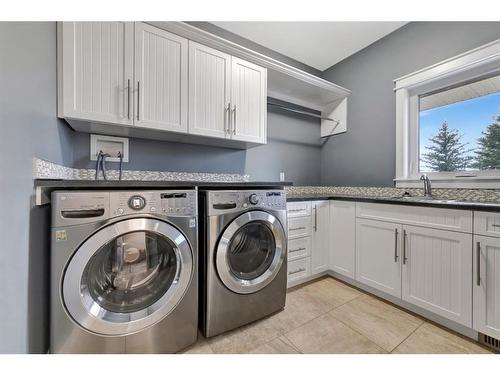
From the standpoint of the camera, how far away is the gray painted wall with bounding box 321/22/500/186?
5.90ft

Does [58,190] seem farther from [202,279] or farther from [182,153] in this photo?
[182,153]

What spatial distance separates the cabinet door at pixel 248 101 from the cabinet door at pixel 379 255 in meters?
1.23

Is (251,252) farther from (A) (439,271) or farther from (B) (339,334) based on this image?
(A) (439,271)

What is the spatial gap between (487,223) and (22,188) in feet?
7.49

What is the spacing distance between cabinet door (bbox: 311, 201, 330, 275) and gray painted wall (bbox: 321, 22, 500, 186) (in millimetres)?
719

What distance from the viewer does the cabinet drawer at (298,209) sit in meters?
1.85

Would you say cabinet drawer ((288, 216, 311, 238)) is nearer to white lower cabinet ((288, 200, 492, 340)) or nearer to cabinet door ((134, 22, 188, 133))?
white lower cabinet ((288, 200, 492, 340))

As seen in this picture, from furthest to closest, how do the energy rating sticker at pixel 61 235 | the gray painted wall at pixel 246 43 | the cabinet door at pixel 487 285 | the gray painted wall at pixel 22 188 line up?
the gray painted wall at pixel 246 43, the cabinet door at pixel 487 285, the energy rating sticker at pixel 61 235, the gray painted wall at pixel 22 188

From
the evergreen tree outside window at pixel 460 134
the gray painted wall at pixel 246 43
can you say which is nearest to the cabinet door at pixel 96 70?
the gray painted wall at pixel 246 43

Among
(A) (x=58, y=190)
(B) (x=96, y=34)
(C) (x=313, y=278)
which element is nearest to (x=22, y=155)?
(A) (x=58, y=190)

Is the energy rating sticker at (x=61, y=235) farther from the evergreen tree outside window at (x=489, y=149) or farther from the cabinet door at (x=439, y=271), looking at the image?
the evergreen tree outside window at (x=489, y=149)

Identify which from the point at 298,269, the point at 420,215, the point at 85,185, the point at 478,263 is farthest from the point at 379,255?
the point at 85,185

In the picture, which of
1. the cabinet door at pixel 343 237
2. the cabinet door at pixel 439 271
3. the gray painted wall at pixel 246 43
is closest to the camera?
the cabinet door at pixel 439 271

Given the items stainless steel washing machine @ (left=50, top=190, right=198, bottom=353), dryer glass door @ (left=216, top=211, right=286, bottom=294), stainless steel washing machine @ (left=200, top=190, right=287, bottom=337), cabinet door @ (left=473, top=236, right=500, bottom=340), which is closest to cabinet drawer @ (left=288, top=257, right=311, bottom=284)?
stainless steel washing machine @ (left=200, top=190, right=287, bottom=337)
